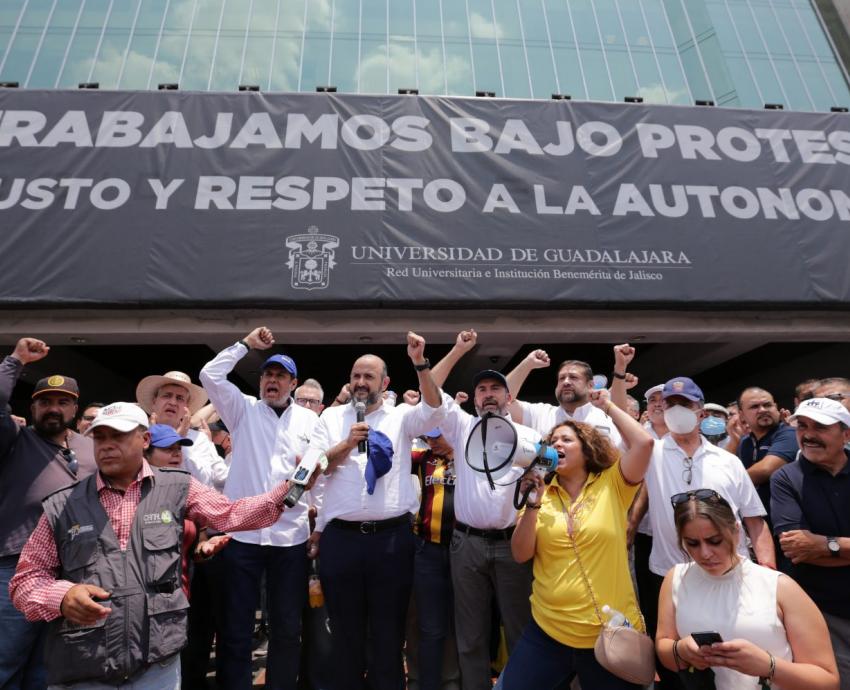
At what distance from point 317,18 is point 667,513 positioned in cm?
1138

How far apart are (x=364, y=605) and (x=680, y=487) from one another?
206 cm

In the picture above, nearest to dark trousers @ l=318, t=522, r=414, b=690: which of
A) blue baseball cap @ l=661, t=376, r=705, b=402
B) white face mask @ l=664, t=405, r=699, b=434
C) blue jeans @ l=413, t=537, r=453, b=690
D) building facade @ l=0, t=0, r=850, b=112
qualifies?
blue jeans @ l=413, t=537, r=453, b=690

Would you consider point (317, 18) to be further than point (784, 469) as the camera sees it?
Yes

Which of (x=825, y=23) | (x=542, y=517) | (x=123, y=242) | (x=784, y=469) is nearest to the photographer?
(x=542, y=517)

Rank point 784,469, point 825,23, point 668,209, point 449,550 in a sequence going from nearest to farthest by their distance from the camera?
point 784,469, point 449,550, point 668,209, point 825,23

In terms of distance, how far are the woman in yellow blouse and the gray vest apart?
1563mm

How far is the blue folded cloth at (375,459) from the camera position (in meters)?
3.27

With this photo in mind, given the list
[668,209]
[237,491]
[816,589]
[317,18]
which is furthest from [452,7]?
[816,589]

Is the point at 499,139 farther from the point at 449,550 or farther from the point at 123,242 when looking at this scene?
the point at 449,550

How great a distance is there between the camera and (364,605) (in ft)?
10.5

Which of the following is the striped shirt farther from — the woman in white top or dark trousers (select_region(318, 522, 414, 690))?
the woman in white top

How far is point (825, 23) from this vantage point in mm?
11977

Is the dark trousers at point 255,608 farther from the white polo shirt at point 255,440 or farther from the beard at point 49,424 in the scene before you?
the beard at point 49,424

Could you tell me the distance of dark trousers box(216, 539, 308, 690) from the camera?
3250 mm
